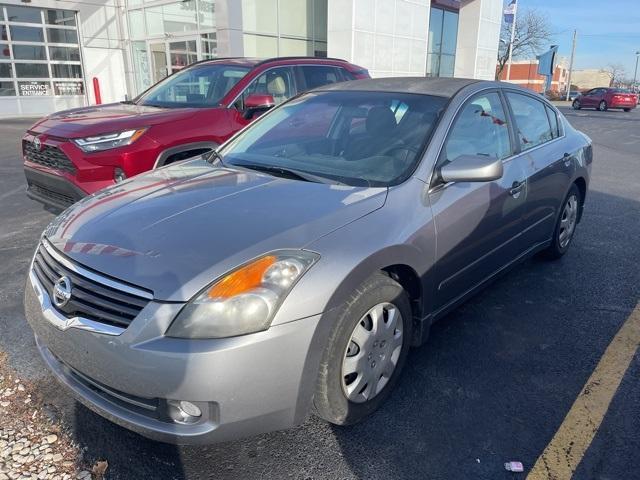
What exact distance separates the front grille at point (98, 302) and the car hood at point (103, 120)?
100 inches

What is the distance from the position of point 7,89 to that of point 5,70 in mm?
651

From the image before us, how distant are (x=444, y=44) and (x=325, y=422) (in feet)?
82.6

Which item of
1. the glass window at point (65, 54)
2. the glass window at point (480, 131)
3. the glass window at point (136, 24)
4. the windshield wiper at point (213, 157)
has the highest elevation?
the glass window at point (136, 24)

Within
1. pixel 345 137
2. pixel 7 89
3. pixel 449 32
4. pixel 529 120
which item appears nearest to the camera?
pixel 345 137

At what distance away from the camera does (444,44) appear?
80.4 feet

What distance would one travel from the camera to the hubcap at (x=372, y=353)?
7.64 ft

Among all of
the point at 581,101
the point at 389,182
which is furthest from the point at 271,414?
the point at 581,101

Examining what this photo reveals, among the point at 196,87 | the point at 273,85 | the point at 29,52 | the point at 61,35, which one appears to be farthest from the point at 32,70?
the point at 273,85

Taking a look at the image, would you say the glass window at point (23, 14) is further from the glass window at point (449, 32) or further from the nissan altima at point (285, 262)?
the nissan altima at point (285, 262)

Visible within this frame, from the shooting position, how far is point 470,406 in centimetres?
262

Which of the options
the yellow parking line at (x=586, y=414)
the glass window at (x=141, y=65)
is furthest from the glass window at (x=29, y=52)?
the yellow parking line at (x=586, y=414)

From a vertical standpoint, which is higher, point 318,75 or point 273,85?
point 318,75

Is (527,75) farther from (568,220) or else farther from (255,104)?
(255,104)

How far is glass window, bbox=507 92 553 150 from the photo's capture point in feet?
12.1
